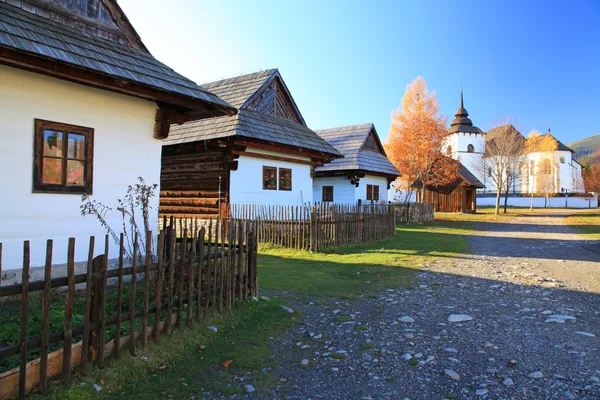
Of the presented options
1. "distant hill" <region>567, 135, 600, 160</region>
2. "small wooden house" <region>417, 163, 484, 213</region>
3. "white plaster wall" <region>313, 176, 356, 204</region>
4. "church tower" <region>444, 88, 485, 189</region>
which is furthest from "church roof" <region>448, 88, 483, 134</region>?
"distant hill" <region>567, 135, 600, 160</region>

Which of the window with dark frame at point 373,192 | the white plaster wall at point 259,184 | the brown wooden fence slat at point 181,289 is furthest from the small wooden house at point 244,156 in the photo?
the brown wooden fence slat at point 181,289

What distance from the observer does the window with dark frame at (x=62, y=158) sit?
5.53 m

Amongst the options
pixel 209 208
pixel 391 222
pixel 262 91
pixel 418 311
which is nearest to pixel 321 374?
pixel 418 311

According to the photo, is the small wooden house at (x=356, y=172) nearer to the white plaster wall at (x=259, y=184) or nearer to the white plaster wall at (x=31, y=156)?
the white plaster wall at (x=259, y=184)

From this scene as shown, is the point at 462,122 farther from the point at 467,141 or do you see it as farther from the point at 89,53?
the point at 89,53

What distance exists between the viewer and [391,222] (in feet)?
50.9

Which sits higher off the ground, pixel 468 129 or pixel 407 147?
pixel 468 129

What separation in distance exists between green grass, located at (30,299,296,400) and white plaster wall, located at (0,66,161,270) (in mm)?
2844

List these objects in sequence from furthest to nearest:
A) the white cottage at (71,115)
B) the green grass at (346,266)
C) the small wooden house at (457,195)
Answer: the small wooden house at (457,195) → the green grass at (346,266) → the white cottage at (71,115)

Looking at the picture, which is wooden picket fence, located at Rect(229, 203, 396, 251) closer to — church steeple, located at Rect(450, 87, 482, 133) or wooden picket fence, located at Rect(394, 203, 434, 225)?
wooden picket fence, located at Rect(394, 203, 434, 225)

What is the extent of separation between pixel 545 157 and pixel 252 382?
6176 centimetres

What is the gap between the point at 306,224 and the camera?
1130cm

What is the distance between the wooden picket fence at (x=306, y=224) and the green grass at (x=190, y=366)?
631 centimetres

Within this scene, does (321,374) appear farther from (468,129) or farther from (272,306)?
(468,129)
